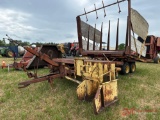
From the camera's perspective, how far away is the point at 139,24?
511 cm

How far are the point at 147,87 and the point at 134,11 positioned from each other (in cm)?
229

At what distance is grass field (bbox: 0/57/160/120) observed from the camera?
297cm

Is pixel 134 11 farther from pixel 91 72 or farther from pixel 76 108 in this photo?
pixel 76 108

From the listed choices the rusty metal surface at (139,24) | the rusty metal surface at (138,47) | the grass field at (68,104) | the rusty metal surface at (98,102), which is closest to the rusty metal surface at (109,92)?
the rusty metal surface at (98,102)

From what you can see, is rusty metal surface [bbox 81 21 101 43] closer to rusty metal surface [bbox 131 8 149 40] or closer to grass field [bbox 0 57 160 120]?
rusty metal surface [bbox 131 8 149 40]

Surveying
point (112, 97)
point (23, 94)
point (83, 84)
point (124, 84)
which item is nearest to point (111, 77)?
point (112, 97)

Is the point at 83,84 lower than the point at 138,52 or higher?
lower

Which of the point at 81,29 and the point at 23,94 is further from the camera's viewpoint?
the point at 81,29

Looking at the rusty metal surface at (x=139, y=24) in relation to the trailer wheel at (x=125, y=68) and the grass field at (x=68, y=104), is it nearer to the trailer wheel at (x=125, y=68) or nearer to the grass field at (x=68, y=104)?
the trailer wheel at (x=125, y=68)

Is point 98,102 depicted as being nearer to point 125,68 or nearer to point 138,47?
point 138,47

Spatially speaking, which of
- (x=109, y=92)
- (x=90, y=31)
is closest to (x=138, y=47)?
(x=90, y=31)

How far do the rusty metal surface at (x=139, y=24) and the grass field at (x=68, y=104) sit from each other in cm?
169

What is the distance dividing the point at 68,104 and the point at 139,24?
348 centimetres

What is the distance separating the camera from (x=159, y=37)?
462 inches
